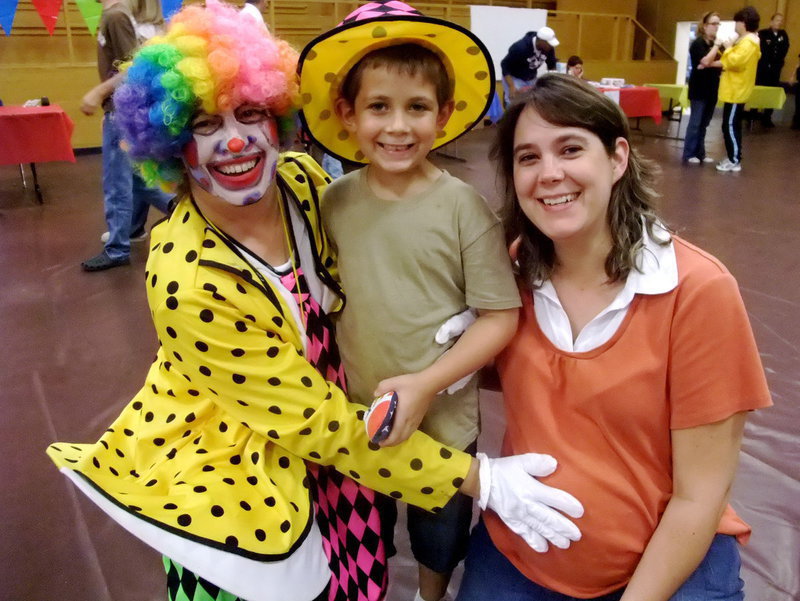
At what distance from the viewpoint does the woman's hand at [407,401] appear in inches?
43.9

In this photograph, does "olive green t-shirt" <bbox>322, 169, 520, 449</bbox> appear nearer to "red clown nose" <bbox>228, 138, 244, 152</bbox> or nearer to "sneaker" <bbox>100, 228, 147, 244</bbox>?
"red clown nose" <bbox>228, 138, 244, 152</bbox>

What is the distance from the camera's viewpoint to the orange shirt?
1.07m

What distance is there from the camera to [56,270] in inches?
159

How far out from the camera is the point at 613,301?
1156mm

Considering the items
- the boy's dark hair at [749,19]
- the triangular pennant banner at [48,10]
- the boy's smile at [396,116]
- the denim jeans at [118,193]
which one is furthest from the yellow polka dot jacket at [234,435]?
the boy's dark hair at [749,19]

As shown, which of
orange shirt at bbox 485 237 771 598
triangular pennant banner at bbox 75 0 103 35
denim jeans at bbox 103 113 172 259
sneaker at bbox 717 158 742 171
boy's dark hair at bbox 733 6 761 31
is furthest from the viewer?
sneaker at bbox 717 158 742 171

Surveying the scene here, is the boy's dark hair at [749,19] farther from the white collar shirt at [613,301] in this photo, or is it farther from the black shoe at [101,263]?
the white collar shirt at [613,301]

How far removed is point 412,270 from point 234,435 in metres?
0.46

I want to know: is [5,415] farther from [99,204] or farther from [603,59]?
[603,59]

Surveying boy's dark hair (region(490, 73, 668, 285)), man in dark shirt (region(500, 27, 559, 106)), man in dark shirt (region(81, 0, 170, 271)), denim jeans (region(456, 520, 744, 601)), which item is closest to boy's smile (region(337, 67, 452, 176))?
boy's dark hair (region(490, 73, 668, 285))

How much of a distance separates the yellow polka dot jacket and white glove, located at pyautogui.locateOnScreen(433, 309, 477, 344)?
19cm

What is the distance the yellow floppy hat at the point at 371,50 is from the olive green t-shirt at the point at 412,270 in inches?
5.9

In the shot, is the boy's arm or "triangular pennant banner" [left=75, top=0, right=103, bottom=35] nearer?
the boy's arm

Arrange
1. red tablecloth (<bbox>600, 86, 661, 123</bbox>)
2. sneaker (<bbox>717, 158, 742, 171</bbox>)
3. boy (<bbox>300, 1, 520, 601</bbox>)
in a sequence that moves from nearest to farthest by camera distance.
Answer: boy (<bbox>300, 1, 520, 601</bbox>) < sneaker (<bbox>717, 158, 742, 171</bbox>) < red tablecloth (<bbox>600, 86, 661, 123</bbox>)
